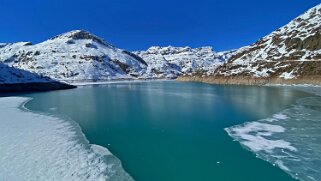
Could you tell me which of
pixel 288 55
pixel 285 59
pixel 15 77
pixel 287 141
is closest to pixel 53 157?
pixel 287 141

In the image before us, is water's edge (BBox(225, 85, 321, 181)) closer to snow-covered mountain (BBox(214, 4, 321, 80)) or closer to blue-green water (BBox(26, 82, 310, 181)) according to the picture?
blue-green water (BBox(26, 82, 310, 181))

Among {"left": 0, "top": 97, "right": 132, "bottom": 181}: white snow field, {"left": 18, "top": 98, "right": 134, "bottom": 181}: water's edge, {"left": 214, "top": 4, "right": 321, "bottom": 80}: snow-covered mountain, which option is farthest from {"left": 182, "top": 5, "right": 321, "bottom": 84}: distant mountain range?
{"left": 0, "top": 97, "right": 132, "bottom": 181}: white snow field

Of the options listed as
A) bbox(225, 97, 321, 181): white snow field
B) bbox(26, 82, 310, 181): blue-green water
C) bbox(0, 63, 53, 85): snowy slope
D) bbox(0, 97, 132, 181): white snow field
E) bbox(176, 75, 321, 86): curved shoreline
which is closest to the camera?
bbox(0, 97, 132, 181): white snow field

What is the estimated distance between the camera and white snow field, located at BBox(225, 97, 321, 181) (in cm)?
1118

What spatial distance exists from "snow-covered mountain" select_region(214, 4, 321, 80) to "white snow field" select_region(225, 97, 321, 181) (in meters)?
63.7

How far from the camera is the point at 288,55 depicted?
100750 millimetres

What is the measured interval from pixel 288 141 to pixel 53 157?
12.1 meters

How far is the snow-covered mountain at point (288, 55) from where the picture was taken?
84.6 meters

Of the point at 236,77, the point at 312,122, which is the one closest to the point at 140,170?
the point at 312,122

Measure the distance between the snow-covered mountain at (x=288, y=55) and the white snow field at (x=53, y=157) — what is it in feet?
248

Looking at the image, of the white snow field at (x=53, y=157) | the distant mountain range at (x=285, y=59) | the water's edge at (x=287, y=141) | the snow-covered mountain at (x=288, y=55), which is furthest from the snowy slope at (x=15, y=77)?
the water's edge at (x=287, y=141)

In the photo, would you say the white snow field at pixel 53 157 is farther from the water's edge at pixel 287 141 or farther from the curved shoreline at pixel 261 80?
the curved shoreline at pixel 261 80

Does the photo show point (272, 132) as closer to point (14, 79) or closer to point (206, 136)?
point (206, 136)

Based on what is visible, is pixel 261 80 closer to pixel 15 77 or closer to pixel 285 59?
pixel 285 59
